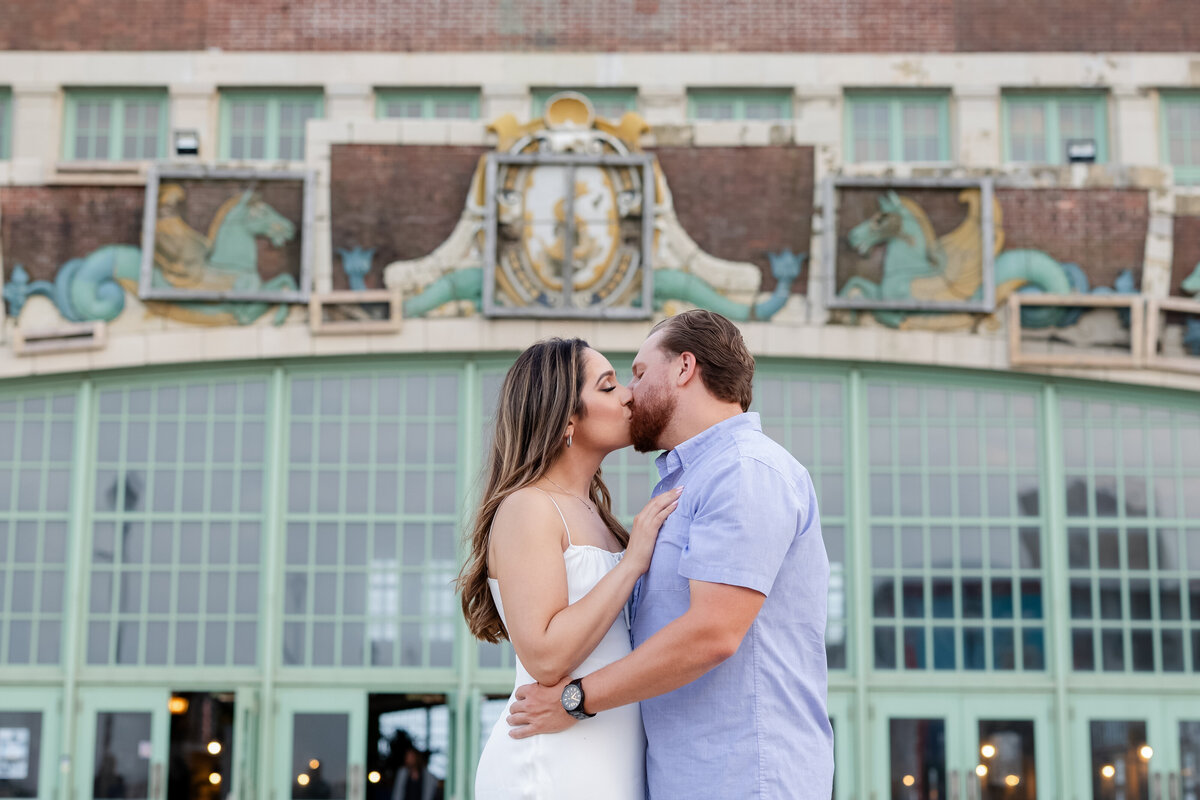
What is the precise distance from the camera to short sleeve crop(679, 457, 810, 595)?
3158mm

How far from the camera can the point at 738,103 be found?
551 inches

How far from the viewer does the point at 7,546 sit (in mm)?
13195

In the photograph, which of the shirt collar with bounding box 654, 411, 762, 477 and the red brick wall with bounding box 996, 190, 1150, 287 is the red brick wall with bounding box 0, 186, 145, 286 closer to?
the red brick wall with bounding box 996, 190, 1150, 287

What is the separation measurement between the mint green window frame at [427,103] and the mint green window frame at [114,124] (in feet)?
7.75

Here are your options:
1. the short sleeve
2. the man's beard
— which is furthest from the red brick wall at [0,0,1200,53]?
the short sleeve

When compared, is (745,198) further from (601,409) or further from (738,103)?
(601,409)

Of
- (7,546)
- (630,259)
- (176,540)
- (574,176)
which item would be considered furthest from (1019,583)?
(7,546)

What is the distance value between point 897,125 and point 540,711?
1163cm

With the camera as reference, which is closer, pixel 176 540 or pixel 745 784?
pixel 745 784

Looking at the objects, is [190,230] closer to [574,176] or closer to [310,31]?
[310,31]

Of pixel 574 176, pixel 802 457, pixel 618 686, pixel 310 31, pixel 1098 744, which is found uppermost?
pixel 310 31

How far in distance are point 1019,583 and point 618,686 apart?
1070 centimetres

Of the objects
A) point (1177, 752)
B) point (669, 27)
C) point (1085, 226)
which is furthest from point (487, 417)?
point (1177, 752)

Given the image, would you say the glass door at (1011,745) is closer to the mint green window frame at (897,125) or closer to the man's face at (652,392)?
the mint green window frame at (897,125)
